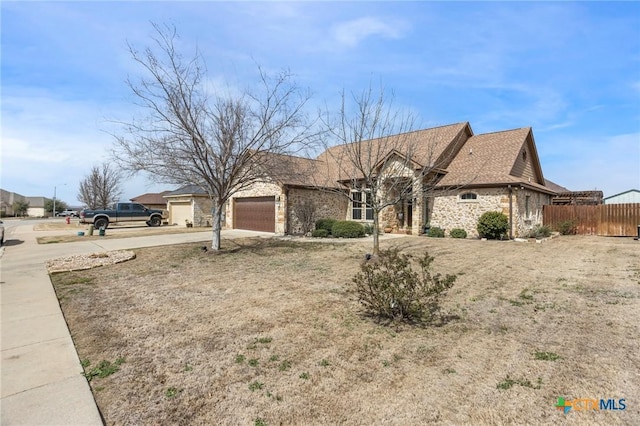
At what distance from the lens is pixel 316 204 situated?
20.6 metres

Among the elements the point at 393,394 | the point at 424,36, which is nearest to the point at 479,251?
the point at 424,36

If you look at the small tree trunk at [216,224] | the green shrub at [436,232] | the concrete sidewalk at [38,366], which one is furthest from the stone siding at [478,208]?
the concrete sidewalk at [38,366]

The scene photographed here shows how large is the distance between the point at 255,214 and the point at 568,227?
2038cm

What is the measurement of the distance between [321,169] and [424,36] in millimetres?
13692

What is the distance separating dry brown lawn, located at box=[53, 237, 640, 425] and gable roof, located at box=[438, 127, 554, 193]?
9.72 m

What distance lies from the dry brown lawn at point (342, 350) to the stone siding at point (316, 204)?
11.2m

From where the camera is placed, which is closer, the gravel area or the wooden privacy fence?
the gravel area

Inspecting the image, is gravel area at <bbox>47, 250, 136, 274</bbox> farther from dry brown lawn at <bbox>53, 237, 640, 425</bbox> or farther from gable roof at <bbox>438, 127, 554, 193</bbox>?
gable roof at <bbox>438, 127, 554, 193</bbox>

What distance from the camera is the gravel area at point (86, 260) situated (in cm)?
969

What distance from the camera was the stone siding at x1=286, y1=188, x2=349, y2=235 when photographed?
1961 cm

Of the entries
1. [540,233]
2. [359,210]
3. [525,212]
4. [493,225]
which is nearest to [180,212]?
[359,210]

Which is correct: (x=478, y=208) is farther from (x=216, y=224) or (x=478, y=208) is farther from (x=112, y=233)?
(x=112, y=233)

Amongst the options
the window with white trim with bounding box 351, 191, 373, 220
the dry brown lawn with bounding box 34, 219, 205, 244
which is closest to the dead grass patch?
the dry brown lawn with bounding box 34, 219, 205, 244

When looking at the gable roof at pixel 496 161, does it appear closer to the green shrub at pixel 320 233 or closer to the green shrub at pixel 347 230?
the green shrub at pixel 347 230
